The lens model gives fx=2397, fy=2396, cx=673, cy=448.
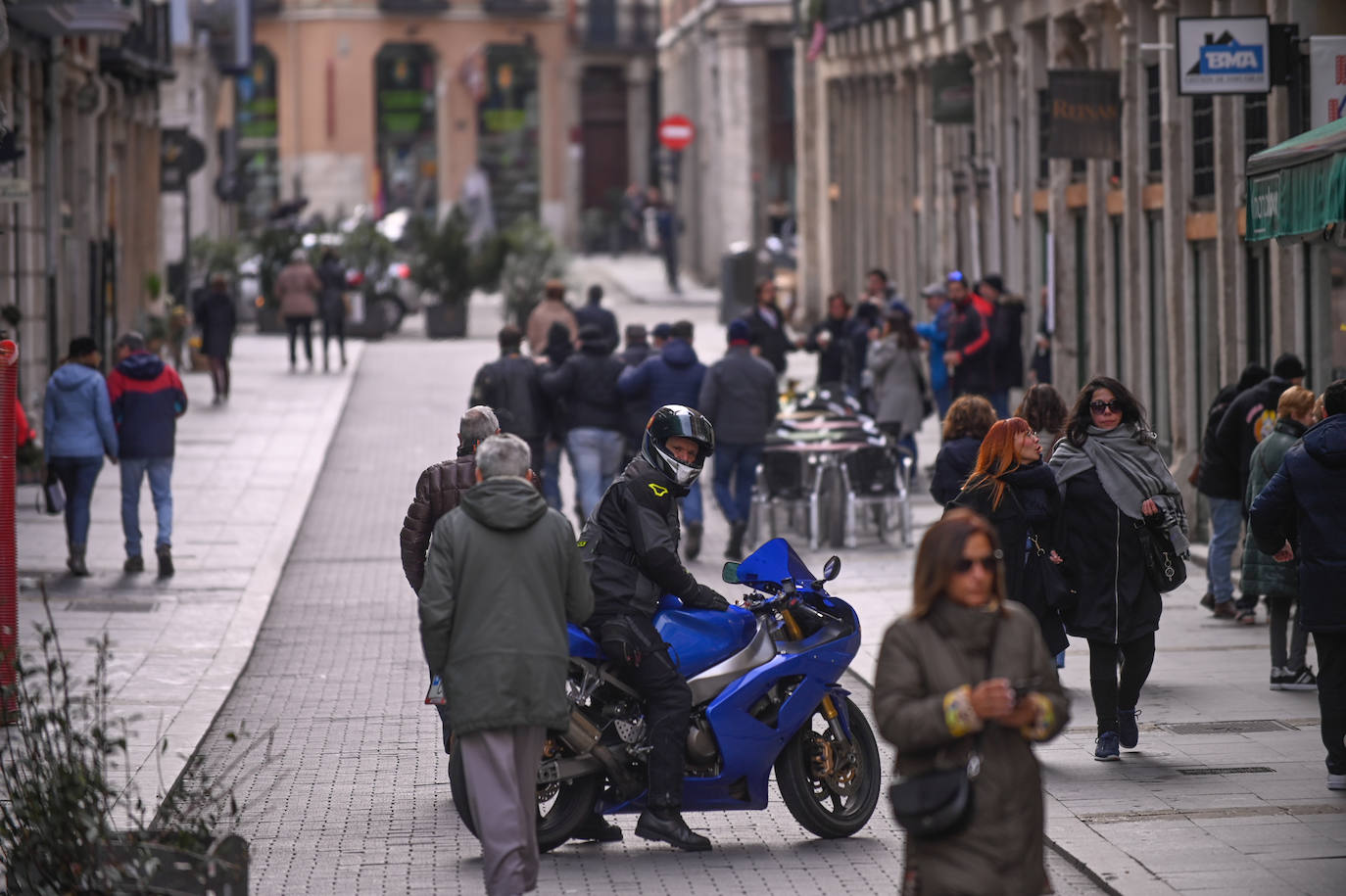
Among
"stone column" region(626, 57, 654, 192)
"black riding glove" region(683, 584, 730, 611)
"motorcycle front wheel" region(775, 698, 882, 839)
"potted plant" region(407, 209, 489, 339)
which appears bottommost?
"motorcycle front wheel" region(775, 698, 882, 839)

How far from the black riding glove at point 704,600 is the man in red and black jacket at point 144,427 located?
28.1 feet

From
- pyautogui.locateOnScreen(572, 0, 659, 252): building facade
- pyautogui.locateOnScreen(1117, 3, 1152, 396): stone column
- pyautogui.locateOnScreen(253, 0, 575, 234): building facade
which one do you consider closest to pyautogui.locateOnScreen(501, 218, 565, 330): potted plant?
pyautogui.locateOnScreen(1117, 3, 1152, 396): stone column

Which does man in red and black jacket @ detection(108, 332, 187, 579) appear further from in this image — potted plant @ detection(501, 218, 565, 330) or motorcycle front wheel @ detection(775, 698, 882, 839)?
potted plant @ detection(501, 218, 565, 330)

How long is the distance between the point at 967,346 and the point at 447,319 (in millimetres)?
19009

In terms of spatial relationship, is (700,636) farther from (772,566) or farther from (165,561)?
(165,561)

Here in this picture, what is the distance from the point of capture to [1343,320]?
15914mm

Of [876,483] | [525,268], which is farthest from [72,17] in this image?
[525,268]

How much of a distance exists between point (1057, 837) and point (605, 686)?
1.77m

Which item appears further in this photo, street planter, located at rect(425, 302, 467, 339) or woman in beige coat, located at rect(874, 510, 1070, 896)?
street planter, located at rect(425, 302, 467, 339)

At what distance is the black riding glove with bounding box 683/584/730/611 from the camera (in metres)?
8.78

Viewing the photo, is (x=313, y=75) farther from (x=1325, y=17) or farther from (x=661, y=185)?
(x=1325, y=17)

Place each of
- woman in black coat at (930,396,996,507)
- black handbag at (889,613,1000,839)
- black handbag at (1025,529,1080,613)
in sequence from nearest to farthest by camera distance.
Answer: black handbag at (889,613,1000,839), black handbag at (1025,529,1080,613), woman in black coat at (930,396,996,507)

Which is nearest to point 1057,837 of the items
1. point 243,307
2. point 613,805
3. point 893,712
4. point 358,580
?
point 613,805

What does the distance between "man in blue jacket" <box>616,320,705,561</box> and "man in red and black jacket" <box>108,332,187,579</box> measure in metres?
3.36
